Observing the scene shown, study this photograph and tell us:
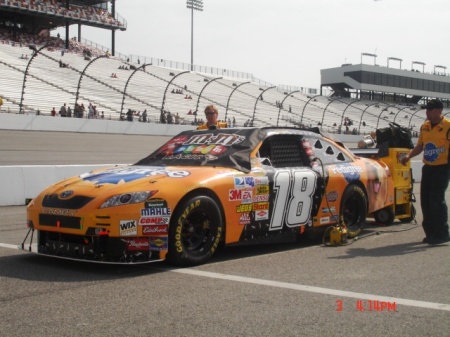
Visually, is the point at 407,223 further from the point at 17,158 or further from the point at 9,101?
the point at 9,101

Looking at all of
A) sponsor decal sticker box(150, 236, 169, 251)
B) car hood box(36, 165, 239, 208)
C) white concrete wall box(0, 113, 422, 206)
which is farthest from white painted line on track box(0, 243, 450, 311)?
white concrete wall box(0, 113, 422, 206)

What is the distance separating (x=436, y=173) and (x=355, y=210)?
45.7 inches

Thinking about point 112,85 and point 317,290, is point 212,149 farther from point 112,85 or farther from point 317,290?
point 112,85

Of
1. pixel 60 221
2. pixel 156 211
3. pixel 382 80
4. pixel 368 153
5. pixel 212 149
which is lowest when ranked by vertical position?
pixel 60 221

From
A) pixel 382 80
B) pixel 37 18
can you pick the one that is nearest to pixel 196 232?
pixel 37 18

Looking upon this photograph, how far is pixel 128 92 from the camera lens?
149ft

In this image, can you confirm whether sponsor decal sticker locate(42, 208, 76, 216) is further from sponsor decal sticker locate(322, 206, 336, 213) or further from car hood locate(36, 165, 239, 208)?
sponsor decal sticker locate(322, 206, 336, 213)

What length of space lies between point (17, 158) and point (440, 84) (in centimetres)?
8403

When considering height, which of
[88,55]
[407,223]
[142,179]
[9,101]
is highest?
[88,55]

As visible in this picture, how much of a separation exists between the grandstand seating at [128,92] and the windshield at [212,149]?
1000 inches

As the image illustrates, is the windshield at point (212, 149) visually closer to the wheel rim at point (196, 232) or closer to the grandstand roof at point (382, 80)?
the wheel rim at point (196, 232)

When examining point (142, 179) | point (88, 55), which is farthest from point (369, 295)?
point (88, 55)

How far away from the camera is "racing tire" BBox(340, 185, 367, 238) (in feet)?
25.2

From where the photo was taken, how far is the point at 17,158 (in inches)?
823
